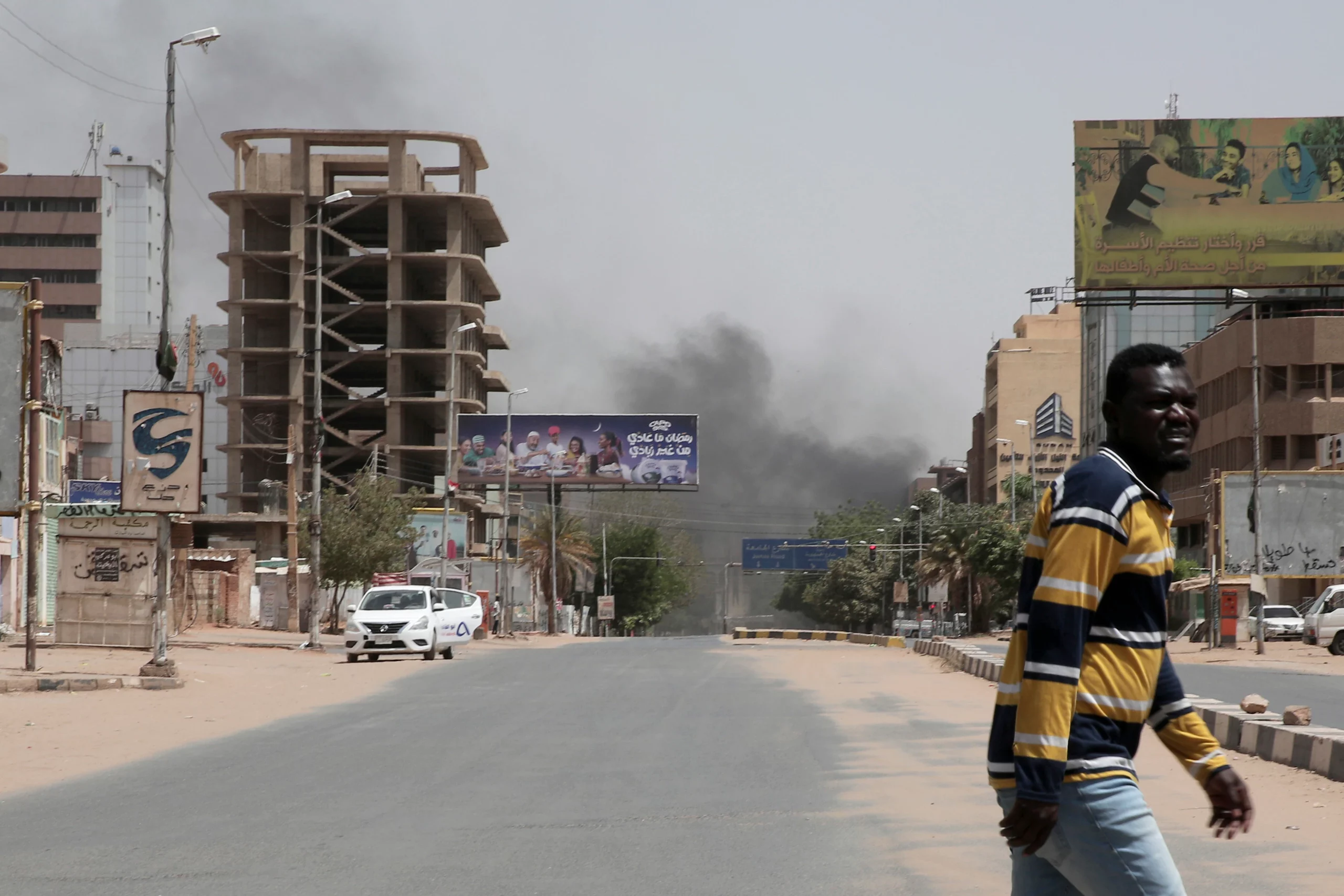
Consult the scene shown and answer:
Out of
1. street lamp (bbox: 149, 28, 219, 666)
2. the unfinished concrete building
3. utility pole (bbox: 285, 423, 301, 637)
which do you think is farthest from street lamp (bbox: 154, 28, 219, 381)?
the unfinished concrete building

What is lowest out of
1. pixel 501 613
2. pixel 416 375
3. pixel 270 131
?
pixel 501 613

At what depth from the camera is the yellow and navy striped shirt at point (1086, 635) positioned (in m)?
3.71

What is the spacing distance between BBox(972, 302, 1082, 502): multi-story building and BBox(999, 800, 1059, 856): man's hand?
352 feet

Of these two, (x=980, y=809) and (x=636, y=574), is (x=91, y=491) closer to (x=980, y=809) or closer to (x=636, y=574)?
(x=980, y=809)

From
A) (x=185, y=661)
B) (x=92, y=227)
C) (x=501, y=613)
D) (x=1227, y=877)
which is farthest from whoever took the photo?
(x=92, y=227)

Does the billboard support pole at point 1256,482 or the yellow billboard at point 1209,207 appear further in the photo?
the yellow billboard at point 1209,207

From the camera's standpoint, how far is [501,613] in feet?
206

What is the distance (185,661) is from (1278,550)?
32.4 metres

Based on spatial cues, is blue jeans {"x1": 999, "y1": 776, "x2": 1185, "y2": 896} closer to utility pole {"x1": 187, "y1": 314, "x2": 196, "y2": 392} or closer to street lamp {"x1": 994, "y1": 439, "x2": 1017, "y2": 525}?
utility pole {"x1": 187, "y1": 314, "x2": 196, "y2": 392}

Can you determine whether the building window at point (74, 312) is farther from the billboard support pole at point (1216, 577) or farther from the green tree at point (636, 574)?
the billboard support pole at point (1216, 577)

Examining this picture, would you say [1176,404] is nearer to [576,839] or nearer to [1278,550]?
[576,839]

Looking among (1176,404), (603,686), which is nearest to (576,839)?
(1176,404)

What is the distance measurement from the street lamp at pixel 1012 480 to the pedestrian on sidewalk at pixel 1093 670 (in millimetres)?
71976

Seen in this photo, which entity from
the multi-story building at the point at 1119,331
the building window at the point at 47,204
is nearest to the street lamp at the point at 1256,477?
the multi-story building at the point at 1119,331
